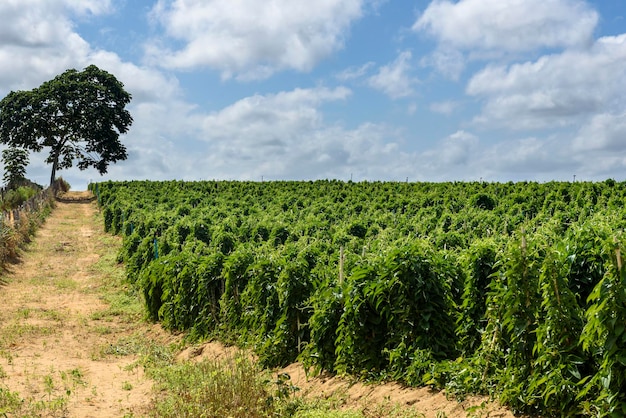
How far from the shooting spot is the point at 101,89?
6625 centimetres

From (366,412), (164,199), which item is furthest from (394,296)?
(164,199)

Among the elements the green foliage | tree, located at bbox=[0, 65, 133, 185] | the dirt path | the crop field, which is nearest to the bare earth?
the dirt path

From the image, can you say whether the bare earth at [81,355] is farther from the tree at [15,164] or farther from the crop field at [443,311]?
the tree at [15,164]

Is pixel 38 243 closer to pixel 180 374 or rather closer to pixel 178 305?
pixel 178 305

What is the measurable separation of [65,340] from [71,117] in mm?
56140

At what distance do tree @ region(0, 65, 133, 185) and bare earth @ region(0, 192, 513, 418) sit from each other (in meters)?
42.0

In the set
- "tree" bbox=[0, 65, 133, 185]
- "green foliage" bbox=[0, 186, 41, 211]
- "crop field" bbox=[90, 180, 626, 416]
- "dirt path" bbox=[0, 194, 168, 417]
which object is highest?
"tree" bbox=[0, 65, 133, 185]

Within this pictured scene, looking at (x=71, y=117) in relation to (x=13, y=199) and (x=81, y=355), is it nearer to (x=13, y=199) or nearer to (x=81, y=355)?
(x=13, y=199)

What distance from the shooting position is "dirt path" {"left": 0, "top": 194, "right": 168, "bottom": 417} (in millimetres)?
10422

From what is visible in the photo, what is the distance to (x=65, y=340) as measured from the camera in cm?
1488

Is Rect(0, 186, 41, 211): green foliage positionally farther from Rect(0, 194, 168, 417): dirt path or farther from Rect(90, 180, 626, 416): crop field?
Rect(90, 180, 626, 416): crop field

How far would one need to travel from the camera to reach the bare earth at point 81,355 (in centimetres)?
888

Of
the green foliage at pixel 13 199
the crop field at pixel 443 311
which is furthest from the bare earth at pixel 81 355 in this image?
the green foliage at pixel 13 199

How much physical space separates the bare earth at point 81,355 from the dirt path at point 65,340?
2 cm
